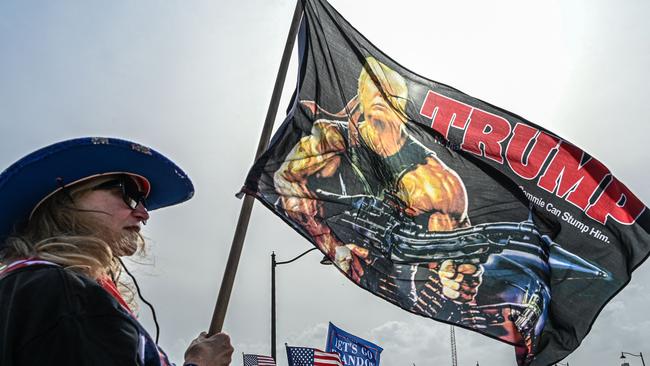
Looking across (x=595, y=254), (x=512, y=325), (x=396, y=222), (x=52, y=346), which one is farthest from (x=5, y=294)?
(x=595, y=254)

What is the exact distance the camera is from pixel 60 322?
1.68 m

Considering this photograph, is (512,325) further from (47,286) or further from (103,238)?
(47,286)

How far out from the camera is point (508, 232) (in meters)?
5.73

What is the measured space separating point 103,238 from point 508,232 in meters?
4.28

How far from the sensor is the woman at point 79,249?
1687 mm

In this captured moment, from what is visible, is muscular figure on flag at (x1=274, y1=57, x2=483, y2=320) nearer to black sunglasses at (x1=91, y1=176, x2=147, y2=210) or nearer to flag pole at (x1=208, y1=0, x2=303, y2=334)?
flag pole at (x1=208, y1=0, x2=303, y2=334)

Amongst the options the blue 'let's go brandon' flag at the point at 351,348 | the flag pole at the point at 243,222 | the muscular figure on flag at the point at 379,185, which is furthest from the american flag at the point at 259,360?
the flag pole at the point at 243,222

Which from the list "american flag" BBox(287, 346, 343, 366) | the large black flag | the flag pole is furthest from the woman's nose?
"american flag" BBox(287, 346, 343, 366)

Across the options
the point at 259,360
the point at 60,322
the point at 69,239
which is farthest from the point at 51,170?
the point at 259,360

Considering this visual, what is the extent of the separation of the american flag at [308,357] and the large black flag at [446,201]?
720 centimetres

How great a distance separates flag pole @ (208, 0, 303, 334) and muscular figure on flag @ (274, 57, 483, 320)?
38.7 inches

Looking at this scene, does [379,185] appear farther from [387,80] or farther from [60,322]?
[60,322]

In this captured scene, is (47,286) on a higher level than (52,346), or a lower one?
higher

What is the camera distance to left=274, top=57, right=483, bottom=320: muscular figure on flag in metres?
5.31
